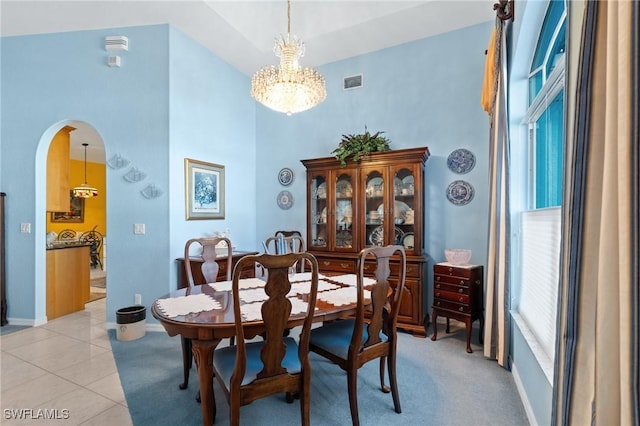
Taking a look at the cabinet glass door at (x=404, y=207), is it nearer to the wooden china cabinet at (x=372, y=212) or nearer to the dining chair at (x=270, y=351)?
the wooden china cabinet at (x=372, y=212)

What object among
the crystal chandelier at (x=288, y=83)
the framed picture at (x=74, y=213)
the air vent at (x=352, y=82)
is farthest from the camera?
the framed picture at (x=74, y=213)

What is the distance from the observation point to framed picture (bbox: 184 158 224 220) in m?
3.77

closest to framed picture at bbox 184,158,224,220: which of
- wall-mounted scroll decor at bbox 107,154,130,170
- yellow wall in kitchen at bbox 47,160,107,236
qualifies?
wall-mounted scroll decor at bbox 107,154,130,170

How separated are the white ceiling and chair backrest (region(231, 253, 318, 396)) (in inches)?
118

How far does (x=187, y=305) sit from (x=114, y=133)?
273 centimetres

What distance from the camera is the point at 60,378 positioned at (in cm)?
246

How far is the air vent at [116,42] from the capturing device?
3510 millimetres

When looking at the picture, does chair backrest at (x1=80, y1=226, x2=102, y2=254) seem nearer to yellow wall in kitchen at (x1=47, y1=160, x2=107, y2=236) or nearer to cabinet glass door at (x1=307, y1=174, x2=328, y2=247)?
yellow wall in kitchen at (x1=47, y1=160, x2=107, y2=236)

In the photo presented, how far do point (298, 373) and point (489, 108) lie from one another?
8.49ft

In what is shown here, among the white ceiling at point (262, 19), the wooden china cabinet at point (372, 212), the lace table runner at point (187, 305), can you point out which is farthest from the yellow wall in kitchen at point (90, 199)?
the lace table runner at point (187, 305)

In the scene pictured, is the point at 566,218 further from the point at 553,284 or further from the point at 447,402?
the point at 447,402

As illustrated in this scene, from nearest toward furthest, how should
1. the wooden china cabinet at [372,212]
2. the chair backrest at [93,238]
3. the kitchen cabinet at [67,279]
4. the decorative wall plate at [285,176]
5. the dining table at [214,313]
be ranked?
the dining table at [214,313] < the wooden china cabinet at [372,212] < the kitchen cabinet at [67,279] < the decorative wall plate at [285,176] < the chair backrest at [93,238]

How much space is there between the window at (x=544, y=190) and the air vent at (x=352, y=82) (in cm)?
214

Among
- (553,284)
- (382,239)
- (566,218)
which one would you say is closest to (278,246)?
(382,239)
